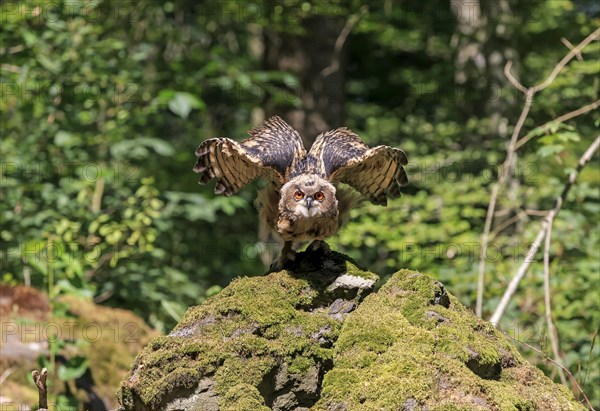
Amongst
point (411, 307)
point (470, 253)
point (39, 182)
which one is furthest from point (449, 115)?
point (411, 307)

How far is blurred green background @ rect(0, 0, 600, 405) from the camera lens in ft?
24.9

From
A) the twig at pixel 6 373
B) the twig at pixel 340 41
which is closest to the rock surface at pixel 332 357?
the twig at pixel 6 373

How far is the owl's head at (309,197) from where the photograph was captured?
456cm

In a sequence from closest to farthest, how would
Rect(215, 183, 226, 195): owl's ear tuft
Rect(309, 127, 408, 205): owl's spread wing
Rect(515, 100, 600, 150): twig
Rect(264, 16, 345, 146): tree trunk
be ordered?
Rect(309, 127, 408, 205): owl's spread wing, Rect(215, 183, 226, 195): owl's ear tuft, Rect(515, 100, 600, 150): twig, Rect(264, 16, 345, 146): tree trunk

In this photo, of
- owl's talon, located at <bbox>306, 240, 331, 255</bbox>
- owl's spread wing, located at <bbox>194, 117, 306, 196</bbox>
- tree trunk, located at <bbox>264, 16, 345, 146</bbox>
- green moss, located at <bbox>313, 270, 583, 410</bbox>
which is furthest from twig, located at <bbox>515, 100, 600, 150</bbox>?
tree trunk, located at <bbox>264, 16, 345, 146</bbox>

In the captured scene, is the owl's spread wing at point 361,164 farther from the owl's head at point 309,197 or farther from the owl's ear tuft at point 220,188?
the owl's ear tuft at point 220,188

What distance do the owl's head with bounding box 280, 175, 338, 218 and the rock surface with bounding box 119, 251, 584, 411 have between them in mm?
455

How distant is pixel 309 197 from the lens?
15.0 feet

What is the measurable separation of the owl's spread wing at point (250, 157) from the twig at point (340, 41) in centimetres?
602

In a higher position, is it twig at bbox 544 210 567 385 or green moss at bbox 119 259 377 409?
green moss at bbox 119 259 377 409

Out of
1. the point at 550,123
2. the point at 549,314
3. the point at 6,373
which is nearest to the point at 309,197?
the point at 549,314

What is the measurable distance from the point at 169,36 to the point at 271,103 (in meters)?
1.61

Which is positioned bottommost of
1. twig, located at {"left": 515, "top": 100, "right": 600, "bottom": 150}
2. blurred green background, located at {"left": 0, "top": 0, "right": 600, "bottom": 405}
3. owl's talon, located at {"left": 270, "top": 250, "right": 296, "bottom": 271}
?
blurred green background, located at {"left": 0, "top": 0, "right": 600, "bottom": 405}

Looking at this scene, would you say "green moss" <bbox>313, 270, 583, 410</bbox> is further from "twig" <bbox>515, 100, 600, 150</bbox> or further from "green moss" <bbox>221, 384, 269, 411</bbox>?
"twig" <bbox>515, 100, 600, 150</bbox>
